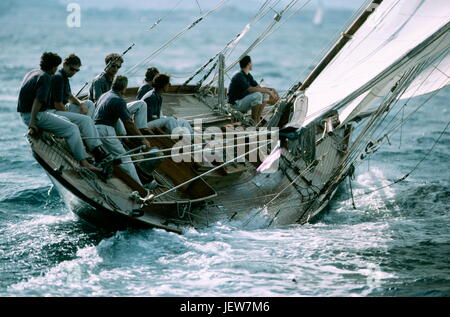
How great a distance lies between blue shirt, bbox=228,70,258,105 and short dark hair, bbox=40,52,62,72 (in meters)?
4.38

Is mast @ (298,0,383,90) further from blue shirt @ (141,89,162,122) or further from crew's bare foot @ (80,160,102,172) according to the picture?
crew's bare foot @ (80,160,102,172)

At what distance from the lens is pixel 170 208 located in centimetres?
1095

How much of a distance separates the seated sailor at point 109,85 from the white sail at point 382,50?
253cm

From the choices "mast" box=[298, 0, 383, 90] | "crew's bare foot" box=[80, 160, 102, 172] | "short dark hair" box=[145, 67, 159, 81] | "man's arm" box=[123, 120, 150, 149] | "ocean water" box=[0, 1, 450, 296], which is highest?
"mast" box=[298, 0, 383, 90]

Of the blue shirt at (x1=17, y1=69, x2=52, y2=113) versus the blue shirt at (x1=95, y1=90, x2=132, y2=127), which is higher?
the blue shirt at (x1=17, y1=69, x2=52, y2=113)

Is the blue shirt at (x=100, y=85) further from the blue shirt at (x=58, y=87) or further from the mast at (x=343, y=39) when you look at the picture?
the mast at (x=343, y=39)

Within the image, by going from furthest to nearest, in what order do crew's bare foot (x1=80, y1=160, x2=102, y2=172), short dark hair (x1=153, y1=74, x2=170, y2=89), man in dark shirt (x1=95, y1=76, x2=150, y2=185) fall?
short dark hair (x1=153, y1=74, x2=170, y2=89) → man in dark shirt (x1=95, y1=76, x2=150, y2=185) → crew's bare foot (x1=80, y1=160, x2=102, y2=172)

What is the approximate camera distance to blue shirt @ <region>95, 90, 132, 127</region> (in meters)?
10.6

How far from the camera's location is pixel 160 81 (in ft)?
37.7

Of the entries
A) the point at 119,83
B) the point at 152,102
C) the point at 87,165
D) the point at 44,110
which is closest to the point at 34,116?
the point at 44,110

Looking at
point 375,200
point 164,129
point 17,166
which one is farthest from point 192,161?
point 17,166

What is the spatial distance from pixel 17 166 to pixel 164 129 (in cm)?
658

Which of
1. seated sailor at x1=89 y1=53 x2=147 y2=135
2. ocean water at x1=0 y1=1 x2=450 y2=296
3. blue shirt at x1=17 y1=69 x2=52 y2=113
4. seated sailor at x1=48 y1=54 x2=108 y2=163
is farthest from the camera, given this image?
seated sailor at x1=89 y1=53 x2=147 y2=135

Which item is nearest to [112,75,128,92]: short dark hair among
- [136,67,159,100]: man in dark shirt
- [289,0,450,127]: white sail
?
[136,67,159,100]: man in dark shirt
